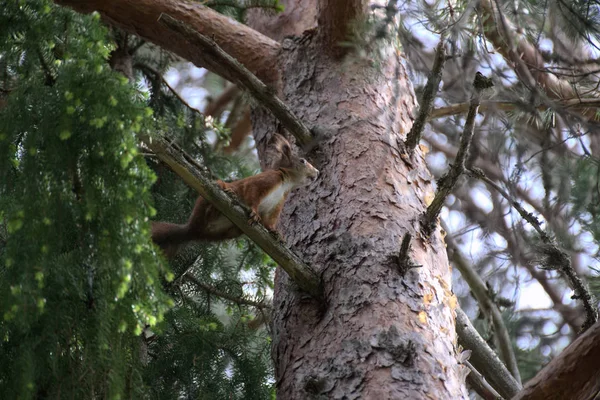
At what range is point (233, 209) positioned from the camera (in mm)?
2490

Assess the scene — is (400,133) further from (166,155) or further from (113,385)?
(113,385)

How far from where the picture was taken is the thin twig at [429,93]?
257cm

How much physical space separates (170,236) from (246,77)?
1085 mm

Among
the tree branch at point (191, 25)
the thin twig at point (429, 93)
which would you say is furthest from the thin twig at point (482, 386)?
the tree branch at point (191, 25)

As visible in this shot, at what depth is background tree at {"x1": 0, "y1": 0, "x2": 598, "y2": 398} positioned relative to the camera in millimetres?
1986

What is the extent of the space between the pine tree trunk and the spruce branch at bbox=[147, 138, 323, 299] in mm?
110

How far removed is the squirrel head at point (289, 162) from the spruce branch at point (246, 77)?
12 cm

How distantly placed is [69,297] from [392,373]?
1048 millimetres

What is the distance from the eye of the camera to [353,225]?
280cm

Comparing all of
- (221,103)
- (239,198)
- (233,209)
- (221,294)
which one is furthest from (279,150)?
(221,103)

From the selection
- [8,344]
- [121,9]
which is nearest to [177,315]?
[8,344]

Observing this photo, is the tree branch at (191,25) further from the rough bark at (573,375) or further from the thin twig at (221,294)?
the rough bark at (573,375)

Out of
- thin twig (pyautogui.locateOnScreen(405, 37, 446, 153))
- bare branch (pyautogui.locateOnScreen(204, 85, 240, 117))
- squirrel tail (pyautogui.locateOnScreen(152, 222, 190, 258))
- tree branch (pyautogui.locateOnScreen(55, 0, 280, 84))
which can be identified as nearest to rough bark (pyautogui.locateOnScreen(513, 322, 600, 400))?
thin twig (pyautogui.locateOnScreen(405, 37, 446, 153))

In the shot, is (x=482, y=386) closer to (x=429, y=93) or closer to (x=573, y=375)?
(x=573, y=375)
